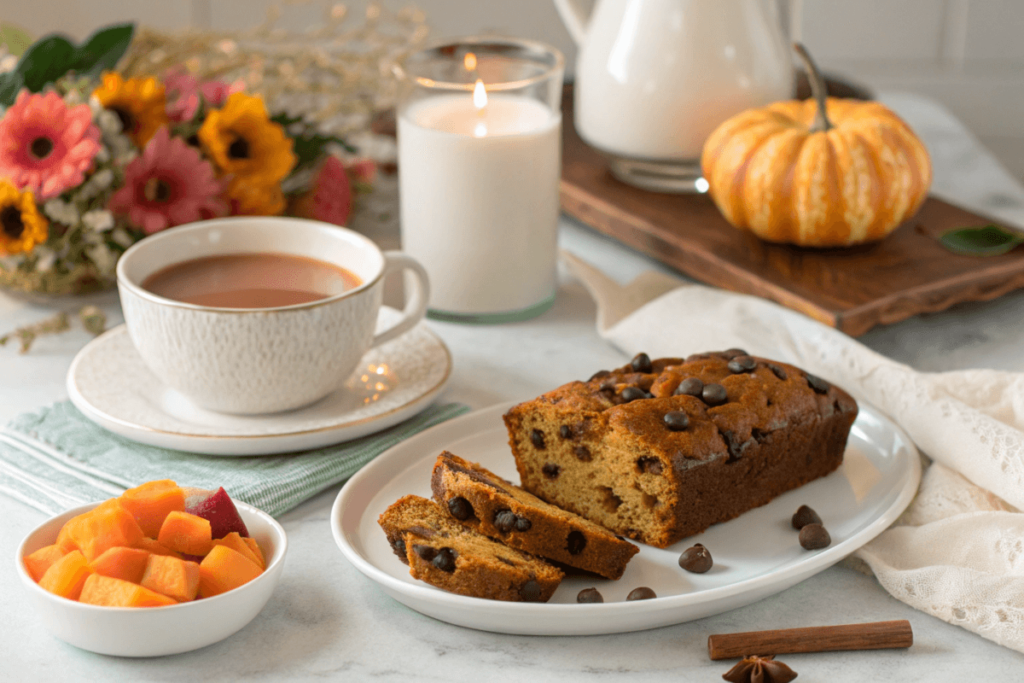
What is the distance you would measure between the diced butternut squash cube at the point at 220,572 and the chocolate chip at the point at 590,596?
328 mm

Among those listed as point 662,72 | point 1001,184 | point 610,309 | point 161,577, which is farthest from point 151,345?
point 1001,184

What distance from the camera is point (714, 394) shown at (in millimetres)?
1229

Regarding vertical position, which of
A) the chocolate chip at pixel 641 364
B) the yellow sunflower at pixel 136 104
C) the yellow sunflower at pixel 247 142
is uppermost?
the yellow sunflower at pixel 136 104

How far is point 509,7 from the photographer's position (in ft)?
10.4

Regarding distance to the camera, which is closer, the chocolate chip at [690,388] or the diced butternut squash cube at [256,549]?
the diced butternut squash cube at [256,549]

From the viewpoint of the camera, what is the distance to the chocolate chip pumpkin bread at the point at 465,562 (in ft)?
3.34

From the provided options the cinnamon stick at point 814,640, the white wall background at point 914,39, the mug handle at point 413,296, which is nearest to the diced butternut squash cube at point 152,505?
the mug handle at point 413,296

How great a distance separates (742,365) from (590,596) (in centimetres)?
41

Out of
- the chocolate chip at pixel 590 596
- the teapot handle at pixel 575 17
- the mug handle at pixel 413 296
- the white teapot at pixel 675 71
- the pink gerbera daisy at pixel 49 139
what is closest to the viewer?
the chocolate chip at pixel 590 596

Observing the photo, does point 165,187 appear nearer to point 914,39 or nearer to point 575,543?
point 575,543

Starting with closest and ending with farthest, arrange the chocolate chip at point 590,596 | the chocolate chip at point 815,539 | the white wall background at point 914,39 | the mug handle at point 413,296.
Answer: the chocolate chip at point 590,596 → the chocolate chip at point 815,539 → the mug handle at point 413,296 → the white wall background at point 914,39

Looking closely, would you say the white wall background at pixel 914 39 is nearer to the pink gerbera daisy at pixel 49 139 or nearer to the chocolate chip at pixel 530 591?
the pink gerbera daisy at pixel 49 139

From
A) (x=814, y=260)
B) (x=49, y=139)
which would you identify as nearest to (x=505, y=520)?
(x=814, y=260)

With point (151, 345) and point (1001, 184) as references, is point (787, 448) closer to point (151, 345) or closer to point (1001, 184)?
point (151, 345)
